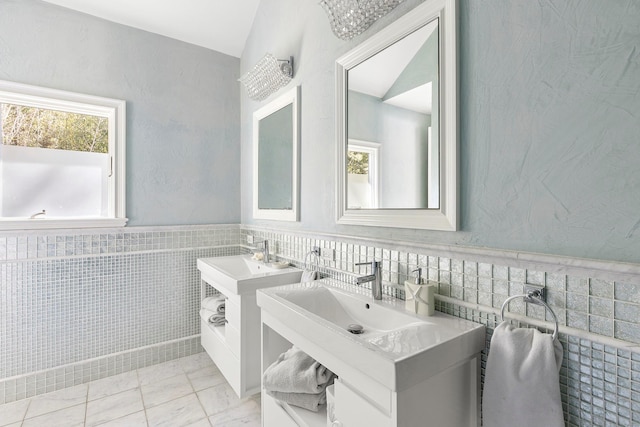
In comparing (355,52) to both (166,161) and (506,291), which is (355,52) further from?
(166,161)

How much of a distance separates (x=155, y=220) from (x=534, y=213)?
2.52 meters

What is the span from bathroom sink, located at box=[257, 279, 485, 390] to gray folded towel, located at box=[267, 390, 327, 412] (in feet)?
0.96

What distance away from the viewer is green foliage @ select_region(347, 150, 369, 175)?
1.57m

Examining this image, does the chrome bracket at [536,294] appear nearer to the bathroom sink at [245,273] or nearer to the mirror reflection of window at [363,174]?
the mirror reflection of window at [363,174]

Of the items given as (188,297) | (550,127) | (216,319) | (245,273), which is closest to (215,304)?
(216,319)

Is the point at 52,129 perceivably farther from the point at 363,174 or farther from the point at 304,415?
the point at 304,415

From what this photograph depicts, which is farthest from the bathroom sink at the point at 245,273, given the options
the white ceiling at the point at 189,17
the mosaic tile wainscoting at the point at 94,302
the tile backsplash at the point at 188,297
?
the white ceiling at the point at 189,17

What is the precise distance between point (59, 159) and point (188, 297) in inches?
54.6

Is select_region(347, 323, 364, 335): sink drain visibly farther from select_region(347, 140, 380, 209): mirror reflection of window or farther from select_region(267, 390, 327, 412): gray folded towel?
select_region(347, 140, 380, 209): mirror reflection of window

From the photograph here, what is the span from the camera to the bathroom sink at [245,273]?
5.89ft

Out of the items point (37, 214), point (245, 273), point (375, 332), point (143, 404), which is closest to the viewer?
point (375, 332)

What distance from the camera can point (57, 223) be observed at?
218 centimetres

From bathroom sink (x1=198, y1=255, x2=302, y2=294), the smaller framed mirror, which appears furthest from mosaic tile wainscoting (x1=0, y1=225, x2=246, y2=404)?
the smaller framed mirror

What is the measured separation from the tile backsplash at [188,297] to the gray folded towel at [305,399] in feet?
1.77
